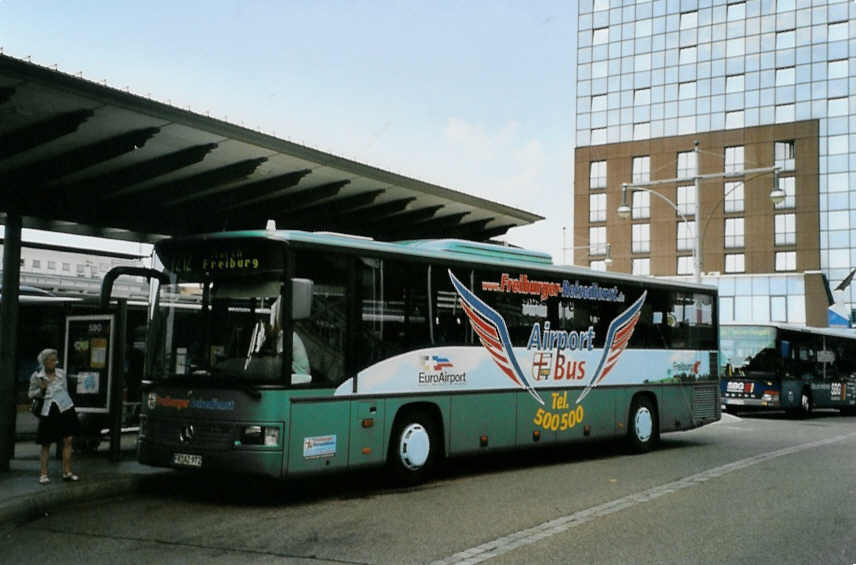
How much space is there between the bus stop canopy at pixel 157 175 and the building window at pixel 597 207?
6417 cm

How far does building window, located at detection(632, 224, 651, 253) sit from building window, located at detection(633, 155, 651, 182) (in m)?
4.20

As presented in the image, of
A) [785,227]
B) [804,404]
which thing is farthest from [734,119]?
[804,404]

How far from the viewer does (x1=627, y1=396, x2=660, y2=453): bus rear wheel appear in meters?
16.0

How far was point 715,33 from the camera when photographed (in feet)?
250

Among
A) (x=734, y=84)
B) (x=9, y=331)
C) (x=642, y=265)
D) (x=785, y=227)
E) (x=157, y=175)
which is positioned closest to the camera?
(x=9, y=331)

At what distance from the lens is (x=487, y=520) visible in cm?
919

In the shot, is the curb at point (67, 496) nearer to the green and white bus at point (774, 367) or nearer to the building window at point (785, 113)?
the green and white bus at point (774, 367)

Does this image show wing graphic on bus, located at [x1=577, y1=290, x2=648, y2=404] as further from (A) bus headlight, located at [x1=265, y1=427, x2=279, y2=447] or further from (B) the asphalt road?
(A) bus headlight, located at [x1=265, y1=427, x2=279, y2=447]

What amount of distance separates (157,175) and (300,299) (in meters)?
3.50

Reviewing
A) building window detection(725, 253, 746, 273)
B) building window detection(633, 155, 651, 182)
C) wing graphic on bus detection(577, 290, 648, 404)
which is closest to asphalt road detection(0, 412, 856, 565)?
wing graphic on bus detection(577, 290, 648, 404)

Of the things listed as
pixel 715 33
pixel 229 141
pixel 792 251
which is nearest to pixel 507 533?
pixel 229 141

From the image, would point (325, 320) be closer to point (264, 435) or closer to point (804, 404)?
point (264, 435)

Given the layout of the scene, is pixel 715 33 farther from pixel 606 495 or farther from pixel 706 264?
pixel 606 495

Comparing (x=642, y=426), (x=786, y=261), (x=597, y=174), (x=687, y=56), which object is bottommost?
(x=642, y=426)
